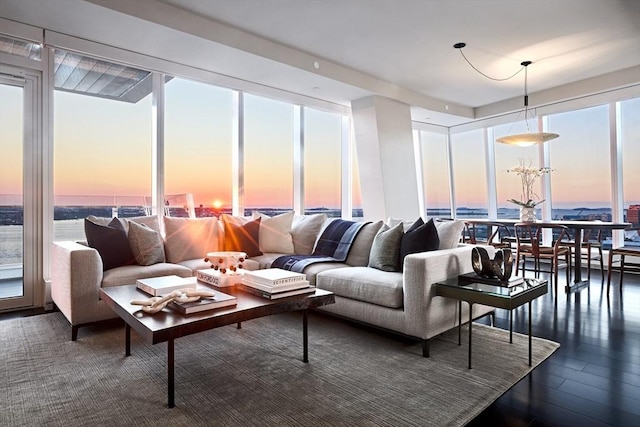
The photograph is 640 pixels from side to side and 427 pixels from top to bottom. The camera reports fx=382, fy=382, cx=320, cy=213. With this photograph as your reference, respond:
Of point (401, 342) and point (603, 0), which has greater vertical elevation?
point (603, 0)

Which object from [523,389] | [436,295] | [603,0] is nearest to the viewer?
[523,389]

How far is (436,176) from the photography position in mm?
8094

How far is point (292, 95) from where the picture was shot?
570cm

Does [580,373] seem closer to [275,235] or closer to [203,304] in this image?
[203,304]

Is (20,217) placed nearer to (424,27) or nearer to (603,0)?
(424,27)

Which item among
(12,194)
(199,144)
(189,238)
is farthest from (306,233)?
(12,194)

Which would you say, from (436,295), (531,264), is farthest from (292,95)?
(531,264)

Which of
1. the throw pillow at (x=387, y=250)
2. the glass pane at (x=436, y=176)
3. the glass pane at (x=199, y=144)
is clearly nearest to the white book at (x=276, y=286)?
the throw pillow at (x=387, y=250)

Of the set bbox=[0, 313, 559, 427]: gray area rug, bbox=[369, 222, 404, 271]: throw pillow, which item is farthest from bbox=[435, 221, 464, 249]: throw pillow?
bbox=[0, 313, 559, 427]: gray area rug

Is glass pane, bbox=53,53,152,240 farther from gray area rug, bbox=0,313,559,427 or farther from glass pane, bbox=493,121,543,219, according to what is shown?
glass pane, bbox=493,121,543,219

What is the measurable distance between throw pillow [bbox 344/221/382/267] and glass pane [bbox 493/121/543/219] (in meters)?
Result: 4.58

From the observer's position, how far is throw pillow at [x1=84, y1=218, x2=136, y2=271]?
3312mm

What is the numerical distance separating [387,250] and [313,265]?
2.40 ft

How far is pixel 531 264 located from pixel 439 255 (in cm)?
450
